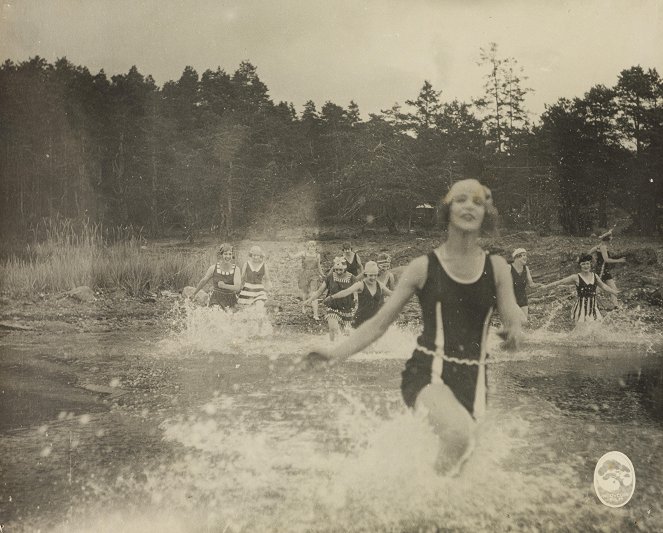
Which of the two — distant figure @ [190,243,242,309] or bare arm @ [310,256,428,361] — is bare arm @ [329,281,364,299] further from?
bare arm @ [310,256,428,361]

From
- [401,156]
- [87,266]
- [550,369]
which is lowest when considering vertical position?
[550,369]

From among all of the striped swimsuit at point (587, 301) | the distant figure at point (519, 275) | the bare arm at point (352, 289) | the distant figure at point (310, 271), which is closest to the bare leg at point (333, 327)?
the bare arm at point (352, 289)

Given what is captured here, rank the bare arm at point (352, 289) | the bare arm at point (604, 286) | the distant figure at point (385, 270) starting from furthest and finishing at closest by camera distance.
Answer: the bare arm at point (604, 286)
the distant figure at point (385, 270)
the bare arm at point (352, 289)

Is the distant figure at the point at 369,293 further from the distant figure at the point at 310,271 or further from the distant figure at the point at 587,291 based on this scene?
the distant figure at the point at 587,291

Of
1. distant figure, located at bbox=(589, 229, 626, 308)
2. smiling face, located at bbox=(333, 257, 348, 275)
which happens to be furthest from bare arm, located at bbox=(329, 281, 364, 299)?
distant figure, located at bbox=(589, 229, 626, 308)

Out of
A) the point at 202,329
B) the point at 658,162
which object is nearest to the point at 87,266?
the point at 202,329

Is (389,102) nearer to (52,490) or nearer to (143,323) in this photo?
(52,490)
